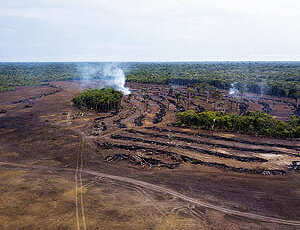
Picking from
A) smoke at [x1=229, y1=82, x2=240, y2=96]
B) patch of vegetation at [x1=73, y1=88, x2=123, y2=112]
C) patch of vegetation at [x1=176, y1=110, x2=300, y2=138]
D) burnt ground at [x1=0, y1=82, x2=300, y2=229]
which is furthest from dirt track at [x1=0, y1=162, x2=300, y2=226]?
smoke at [x1=229, y1=82, x2=240, y2=96]

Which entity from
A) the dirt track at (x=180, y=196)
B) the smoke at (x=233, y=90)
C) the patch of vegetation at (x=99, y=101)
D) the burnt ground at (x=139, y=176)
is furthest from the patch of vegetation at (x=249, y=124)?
the smoke at (x=233, y=90)

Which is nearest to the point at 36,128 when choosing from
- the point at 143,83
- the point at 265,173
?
the point at 265,173

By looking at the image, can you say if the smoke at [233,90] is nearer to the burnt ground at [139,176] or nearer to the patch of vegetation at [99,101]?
the patch of vegetation at [99,101]

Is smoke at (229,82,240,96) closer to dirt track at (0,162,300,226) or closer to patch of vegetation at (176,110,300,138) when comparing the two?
patch of vegetation at (176,110,300,138)

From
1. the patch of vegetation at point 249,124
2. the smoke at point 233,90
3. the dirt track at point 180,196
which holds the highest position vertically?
the smoke at point 233,90

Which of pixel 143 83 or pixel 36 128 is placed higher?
pixel 143 83

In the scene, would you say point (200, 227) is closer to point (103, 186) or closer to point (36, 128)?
point (103, 186)
